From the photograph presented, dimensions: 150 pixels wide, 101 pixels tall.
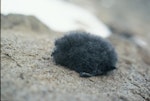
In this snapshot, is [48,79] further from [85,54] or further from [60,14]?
[60,14]

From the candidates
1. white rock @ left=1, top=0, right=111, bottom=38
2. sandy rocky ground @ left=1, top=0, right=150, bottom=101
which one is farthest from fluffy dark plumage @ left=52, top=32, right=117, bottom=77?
white rock @ left=1, top=0, right=111, bottom=38

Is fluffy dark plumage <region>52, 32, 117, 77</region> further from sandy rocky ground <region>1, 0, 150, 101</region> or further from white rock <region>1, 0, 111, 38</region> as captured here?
white rock <region>1, 0, 111, 38</region>

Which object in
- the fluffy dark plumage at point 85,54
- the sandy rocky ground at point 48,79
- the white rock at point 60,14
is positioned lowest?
the sandy rocky ground at point 48,79

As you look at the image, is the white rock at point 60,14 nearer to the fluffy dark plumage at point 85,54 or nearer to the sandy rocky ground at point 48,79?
the sandy rocky ground at point 48,79

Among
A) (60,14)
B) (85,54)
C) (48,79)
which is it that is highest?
(60,14)

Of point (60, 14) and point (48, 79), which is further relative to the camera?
point (60, 14)

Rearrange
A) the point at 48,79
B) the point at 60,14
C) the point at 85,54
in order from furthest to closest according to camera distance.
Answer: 1. the point at 60,14
2. the point at 85,54
3. the point at 48,79

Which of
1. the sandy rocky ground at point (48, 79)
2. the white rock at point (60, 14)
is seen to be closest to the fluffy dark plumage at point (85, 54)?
the sandy rocky ground at point (48, 79)

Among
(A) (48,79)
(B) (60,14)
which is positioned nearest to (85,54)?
(A) (48,79)

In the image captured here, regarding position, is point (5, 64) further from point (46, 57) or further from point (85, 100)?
point (85, 100)
